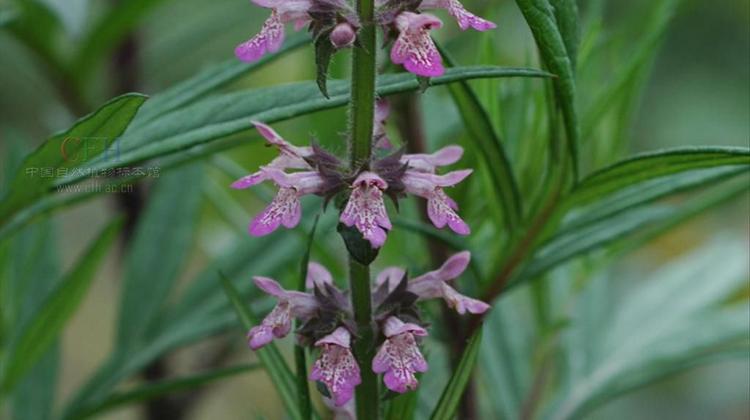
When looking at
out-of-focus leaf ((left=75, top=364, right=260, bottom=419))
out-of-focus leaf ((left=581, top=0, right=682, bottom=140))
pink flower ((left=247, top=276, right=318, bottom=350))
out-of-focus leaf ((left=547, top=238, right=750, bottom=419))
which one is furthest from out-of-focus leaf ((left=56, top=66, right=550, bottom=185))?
out-of-focus leaf ((left=547, top=238, right=750, bottom=419))

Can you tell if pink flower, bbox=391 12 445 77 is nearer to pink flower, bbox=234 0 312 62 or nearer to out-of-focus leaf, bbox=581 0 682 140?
pink flower, bbox=234 0 312 62

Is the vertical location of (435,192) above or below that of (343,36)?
below

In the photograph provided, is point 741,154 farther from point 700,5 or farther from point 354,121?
point 700,5

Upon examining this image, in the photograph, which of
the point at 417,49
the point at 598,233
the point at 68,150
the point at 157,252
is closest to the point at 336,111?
the point at 157,252

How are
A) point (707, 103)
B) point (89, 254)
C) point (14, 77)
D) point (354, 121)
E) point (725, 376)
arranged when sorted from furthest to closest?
point (707, 103) → point (14, 77) → point (725, 376) → point (89, 254) → point (354, 121)

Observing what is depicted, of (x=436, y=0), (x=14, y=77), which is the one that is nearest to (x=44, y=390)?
(x=436, y=0)

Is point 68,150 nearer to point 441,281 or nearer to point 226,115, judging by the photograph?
point 226,115
